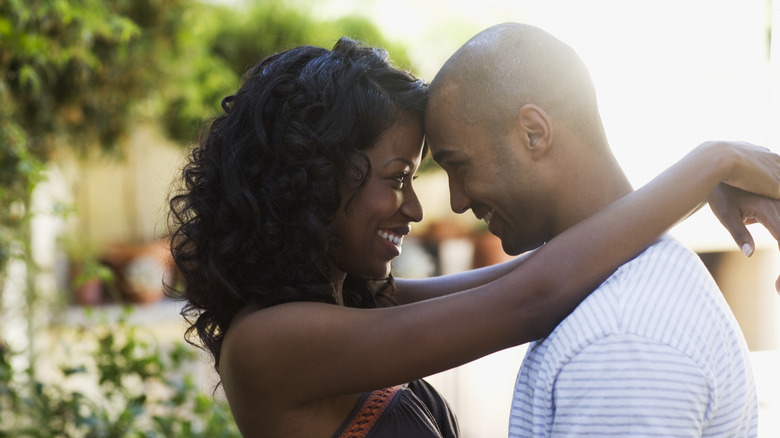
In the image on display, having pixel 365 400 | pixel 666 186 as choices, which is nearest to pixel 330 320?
pixel 365 400

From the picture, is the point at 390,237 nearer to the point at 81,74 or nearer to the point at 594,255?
the point at 594,255

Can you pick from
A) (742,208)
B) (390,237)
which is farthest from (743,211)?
(390,237)

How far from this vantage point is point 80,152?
14.4 feet

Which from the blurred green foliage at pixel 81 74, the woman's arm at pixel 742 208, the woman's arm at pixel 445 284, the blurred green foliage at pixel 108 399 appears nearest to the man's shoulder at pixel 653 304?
the woman's arm at pixel 742 208

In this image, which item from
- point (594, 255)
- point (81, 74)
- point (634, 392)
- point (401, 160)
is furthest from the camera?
point (81, 74)

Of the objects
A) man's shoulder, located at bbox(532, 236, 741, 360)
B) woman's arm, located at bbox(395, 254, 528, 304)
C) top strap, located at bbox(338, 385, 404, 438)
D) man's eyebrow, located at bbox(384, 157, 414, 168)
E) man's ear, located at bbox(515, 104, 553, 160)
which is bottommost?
man's shoulder, located at bbox(532, 236, 741, 360)

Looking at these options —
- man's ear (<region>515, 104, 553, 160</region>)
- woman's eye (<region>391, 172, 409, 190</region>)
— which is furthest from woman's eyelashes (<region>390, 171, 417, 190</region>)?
man's ear (<region>515, 104, 553, 160</region>)

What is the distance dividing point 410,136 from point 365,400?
0.63 metres

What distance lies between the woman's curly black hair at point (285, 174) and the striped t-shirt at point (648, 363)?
57 centimetres

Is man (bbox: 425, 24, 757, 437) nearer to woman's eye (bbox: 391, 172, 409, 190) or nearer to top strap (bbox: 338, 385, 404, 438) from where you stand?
woman's eye (bbox: 391, 172, 409, 190)

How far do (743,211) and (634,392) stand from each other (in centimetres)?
61

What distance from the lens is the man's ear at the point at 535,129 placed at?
5.43 ft

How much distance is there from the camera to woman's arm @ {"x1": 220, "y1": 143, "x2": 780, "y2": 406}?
1503 mm

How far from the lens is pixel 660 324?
1378 mm
